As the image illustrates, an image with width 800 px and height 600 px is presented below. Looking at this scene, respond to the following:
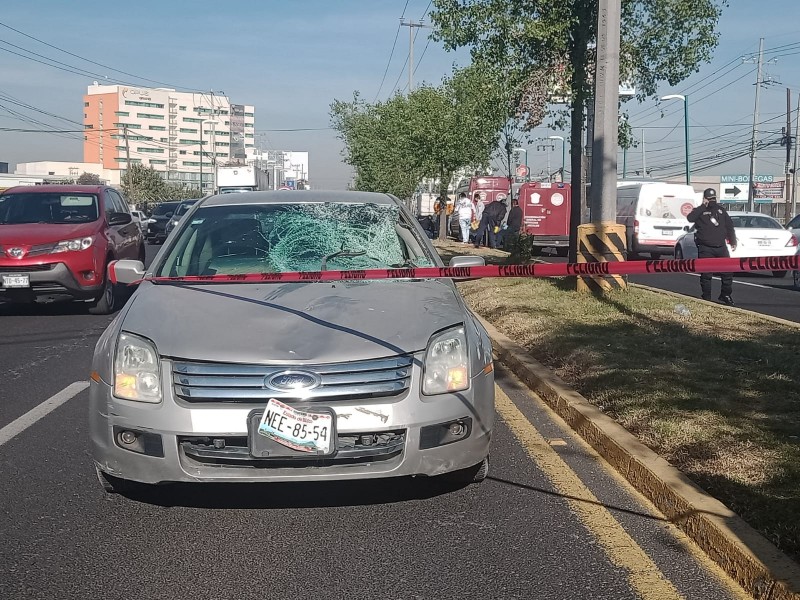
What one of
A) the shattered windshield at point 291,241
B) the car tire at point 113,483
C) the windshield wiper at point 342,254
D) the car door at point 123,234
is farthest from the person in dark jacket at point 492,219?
the car tire at point 113,483

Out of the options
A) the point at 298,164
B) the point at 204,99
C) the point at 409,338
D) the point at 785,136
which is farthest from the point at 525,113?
the point at 204,99

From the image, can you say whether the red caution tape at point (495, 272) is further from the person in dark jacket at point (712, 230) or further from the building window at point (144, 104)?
the building window at point (144, 104)

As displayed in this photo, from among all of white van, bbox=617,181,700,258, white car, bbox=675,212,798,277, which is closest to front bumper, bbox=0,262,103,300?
white car, bbox=675,212,798,277

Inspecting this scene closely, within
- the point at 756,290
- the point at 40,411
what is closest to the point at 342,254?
the point at 40,411

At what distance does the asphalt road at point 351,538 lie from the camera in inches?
136

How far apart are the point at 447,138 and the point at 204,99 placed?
541 ft

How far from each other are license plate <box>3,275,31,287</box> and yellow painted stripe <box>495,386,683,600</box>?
7182 mm

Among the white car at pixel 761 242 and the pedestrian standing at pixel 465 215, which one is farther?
the pedestrian standing at pixel 465 215

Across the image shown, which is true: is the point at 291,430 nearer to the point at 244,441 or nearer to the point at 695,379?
the point at 244,441

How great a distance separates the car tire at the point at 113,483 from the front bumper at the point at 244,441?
0.27 meters

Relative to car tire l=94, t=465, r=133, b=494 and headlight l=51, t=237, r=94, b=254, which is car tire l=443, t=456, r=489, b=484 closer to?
car tire l=94, t=465, r=133, b=494

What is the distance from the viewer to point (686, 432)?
5195mm

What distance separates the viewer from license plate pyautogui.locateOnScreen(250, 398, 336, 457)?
3.78 metres

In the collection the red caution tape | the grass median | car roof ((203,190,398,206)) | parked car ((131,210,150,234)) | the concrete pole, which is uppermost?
the concrete pole
